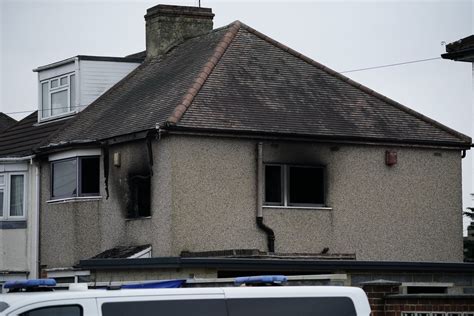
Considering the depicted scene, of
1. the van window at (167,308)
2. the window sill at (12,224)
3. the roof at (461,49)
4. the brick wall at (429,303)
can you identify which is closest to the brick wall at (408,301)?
the brick wall at (429,303)

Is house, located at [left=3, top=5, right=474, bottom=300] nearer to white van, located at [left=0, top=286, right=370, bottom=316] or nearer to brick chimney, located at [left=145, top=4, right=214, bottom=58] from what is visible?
brick chimney, located at [left=145, top=4, right=214, bottom=58]

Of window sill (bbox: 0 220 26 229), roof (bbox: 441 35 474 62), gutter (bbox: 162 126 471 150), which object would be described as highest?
roof (bbox: 441 35 474 62)

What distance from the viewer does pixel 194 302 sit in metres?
13.6

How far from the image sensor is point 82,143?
3288 centimetres

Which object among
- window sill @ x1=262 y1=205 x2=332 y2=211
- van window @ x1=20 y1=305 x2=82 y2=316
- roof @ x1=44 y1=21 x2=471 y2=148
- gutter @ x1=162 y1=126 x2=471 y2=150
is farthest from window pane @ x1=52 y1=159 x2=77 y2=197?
van window @ x1=20 y1=305 x2=82 y2=316

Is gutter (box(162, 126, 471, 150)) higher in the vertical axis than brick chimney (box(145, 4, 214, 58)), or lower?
lower

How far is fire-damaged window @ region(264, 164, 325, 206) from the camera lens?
31609 millimetres

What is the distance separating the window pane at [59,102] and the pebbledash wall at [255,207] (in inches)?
102

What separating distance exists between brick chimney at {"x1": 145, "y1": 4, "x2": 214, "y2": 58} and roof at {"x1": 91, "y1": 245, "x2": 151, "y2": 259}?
772 cm

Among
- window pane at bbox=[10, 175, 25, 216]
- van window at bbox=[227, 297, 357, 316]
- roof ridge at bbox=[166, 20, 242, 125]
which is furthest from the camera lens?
window pane at bbox=[10, 175, 25, 216]

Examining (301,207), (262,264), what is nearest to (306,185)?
(301,207)

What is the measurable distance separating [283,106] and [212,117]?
2404 millimetres

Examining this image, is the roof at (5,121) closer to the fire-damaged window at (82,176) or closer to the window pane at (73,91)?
the window pane at (73,91)

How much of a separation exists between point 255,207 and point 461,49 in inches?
321
